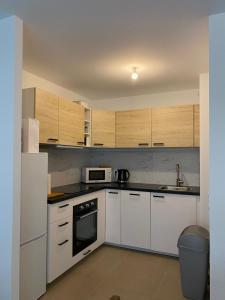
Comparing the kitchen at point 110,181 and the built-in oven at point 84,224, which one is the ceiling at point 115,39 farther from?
the built-in oven at point 84,224

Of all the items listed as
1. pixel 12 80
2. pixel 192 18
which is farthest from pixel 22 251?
pixel 192 18

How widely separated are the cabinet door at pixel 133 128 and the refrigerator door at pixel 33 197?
1719 millimetres

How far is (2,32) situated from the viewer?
1.84 meters

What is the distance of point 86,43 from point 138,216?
2.29 meters

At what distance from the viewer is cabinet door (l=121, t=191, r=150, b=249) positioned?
3262 millimetres

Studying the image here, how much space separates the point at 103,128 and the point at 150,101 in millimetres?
915

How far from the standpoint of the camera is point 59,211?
255 centimetres

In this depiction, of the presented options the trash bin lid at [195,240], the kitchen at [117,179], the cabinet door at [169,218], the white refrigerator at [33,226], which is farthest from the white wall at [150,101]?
the white refrigerator at [33,226]

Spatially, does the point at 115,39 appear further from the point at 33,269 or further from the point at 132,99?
the point at 33,269

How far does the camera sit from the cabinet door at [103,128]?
372 centimetres

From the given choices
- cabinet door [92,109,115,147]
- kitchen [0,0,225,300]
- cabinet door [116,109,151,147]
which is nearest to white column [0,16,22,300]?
kitchen [0,0,225,300]

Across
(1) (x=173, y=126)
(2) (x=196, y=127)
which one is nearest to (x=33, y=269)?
(1) (x=173, y=126)

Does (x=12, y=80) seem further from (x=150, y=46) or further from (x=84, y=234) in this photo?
(x=84, y=234)

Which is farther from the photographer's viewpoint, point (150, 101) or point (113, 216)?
point (150, 101)
